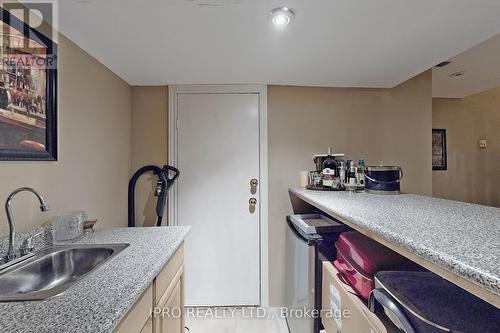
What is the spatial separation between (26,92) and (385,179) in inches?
84.0

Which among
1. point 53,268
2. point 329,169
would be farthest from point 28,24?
point 329,169

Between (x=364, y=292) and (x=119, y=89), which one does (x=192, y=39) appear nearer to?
(x=119, y=89)

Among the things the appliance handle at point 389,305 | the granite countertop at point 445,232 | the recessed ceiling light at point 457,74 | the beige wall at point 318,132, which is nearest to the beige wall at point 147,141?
the beige wall at point 318,132

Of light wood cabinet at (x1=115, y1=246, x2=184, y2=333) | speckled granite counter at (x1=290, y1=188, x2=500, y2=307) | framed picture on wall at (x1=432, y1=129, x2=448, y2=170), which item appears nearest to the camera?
speckled granite counter at (x1=290, y1=188, x2=500, y2=307)

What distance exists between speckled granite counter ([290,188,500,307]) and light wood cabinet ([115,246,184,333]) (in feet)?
2.85

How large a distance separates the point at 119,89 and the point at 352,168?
211cm

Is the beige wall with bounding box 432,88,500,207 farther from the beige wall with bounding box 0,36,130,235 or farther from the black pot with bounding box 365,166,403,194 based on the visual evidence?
the beige wall with bounding box 0,36,130,235

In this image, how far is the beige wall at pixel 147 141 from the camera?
2238 mm

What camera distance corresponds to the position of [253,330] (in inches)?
77.2

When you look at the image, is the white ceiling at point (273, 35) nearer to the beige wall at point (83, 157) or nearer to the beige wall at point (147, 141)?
the beige wall at point (83, 157)

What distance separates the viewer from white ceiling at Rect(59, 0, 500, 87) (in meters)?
1.15

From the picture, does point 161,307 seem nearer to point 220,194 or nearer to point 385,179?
point 220,194

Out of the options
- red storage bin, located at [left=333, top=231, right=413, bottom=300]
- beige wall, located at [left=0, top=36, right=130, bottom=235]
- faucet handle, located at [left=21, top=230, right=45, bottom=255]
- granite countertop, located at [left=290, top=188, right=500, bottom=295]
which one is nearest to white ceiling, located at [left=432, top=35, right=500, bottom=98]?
granite countertop, located at [left=290, top=188, right=500, bottom=295]

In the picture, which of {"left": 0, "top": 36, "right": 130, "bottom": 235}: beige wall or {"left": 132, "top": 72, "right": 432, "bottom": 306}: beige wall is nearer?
{"left": 0, "top": 36, "right": 130, "bottom": 235}: beige wall
